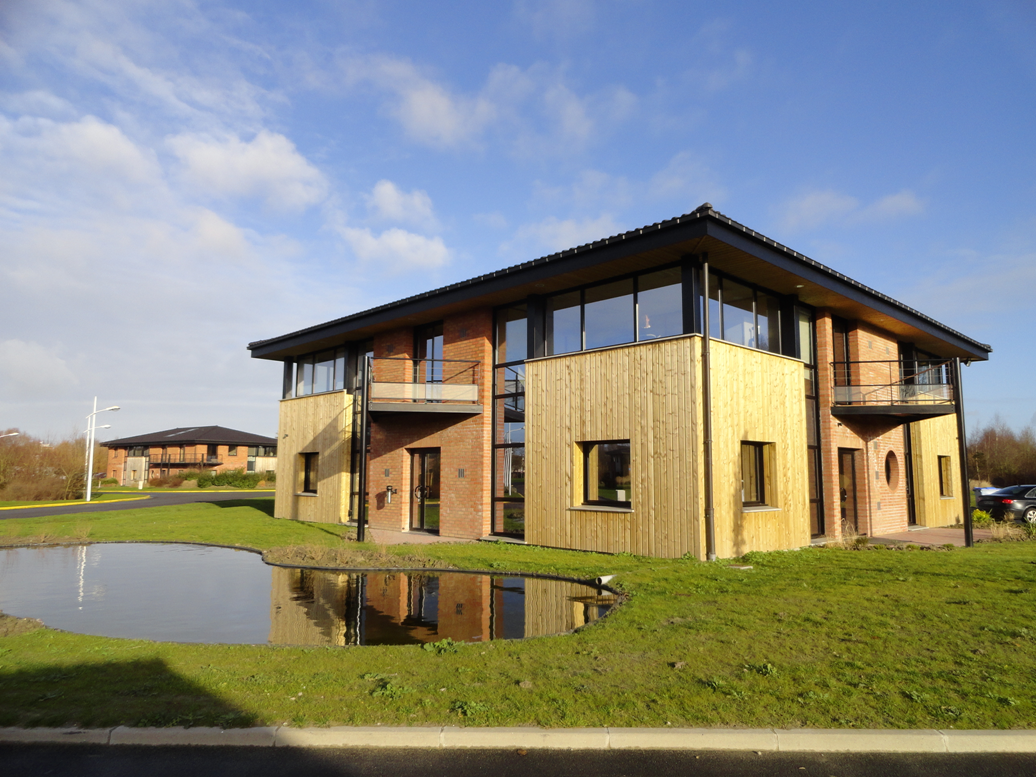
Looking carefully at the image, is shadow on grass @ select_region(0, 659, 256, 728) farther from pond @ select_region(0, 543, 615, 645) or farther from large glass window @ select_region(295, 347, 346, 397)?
large glass window @ select_region(295, 347, 346, 397)

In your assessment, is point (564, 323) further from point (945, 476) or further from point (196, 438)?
point (196, 438)

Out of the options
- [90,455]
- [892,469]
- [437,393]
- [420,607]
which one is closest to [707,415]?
[420,607]

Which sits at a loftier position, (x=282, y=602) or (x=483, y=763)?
(x=483, y=763)

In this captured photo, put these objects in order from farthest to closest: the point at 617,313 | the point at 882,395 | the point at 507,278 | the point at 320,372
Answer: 1. the point at 320,372
2. the point at 882,395
3. the point at 507,278
4. the point at 617,313

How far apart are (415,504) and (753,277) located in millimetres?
11540

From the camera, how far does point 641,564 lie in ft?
40.1

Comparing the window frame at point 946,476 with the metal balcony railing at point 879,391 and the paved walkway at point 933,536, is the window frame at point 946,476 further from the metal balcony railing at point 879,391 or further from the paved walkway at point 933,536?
the metal balcony railing at point 879,391

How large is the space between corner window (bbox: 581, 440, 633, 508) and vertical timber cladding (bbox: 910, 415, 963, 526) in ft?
41.9

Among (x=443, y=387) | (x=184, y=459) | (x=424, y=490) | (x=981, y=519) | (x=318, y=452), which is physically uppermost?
(x=443, y=387)

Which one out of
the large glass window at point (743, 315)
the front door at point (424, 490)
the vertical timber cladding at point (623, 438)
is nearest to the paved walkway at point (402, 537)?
the front door at point (424, 490)

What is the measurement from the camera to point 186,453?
6712 centimetres

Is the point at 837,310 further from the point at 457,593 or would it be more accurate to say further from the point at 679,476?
the point at 457,593

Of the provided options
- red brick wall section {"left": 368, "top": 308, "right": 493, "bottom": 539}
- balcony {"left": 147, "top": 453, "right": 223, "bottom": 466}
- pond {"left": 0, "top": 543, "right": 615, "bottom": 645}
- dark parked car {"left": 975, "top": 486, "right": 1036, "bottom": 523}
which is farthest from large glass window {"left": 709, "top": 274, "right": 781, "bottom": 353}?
balcony {"left": 147, "top": 453, "right": 223, "bottom": 466}

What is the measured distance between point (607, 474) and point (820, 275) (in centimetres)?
692
